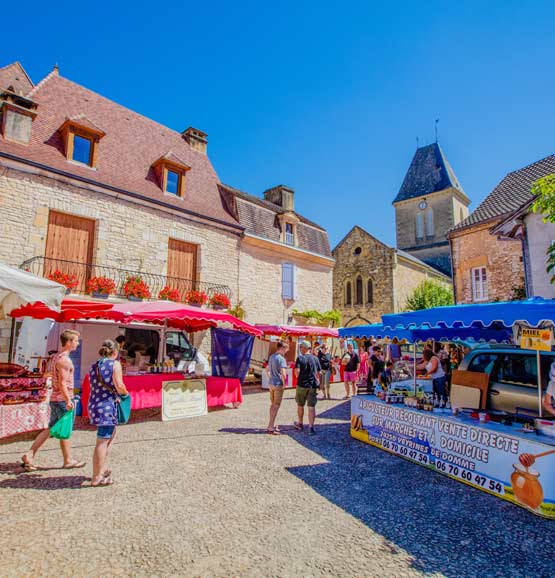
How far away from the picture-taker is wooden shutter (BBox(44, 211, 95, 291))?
11.0 metres

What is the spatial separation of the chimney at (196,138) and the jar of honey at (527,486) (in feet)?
56.5

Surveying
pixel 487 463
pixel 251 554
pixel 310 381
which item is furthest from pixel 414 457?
pixel 251 554

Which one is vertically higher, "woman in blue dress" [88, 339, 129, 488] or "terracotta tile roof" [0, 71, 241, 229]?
"terracotta tile roof" [0, 71, 241, 229]

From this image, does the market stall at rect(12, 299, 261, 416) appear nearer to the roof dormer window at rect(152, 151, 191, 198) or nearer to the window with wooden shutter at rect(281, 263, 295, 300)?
the roof dormer window at rect(152, 151, 191, 198)

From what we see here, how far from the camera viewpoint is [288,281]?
17.4 metres

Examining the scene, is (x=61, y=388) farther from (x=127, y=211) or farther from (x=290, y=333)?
(x=290, y=333)

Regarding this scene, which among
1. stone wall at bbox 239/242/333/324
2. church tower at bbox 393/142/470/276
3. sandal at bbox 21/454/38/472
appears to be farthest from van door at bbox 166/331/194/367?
church tower at bbox 393/142/470/276

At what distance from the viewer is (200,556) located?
9.60ft

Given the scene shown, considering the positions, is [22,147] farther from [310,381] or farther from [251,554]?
[251,554]

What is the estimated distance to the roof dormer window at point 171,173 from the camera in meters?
14.1

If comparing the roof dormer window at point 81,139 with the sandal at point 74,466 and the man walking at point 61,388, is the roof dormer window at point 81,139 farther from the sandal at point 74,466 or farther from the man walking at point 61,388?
the sandal at point 74,466

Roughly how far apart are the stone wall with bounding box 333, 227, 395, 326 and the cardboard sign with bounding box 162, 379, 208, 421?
2041cm

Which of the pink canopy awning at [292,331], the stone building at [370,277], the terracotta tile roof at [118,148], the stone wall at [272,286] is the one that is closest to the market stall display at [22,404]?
the terracotta tile roof at [118,148]

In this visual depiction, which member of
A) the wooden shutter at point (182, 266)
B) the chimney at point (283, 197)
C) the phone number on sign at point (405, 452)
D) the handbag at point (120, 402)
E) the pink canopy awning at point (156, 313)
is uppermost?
the chimney at point (283, 197)
